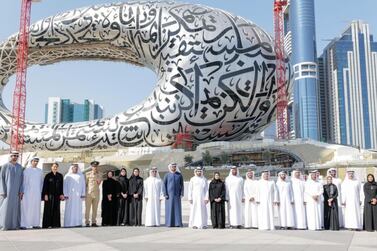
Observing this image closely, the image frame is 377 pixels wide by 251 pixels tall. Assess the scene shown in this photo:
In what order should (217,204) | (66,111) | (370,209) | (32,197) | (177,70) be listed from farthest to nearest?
(66,111) < (177,70) < (217,204) < (32,197) < (370,209)

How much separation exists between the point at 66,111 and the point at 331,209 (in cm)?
9893

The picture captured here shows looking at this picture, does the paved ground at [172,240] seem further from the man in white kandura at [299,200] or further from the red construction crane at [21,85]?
the red construction crane at [21,85]

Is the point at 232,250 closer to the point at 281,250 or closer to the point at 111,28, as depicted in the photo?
the point at 281,250

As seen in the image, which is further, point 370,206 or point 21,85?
point 21,85

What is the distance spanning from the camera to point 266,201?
1062 centimetres

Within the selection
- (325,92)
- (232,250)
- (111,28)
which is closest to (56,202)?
(232,250)

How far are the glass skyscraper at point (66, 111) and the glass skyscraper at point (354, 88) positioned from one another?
5640cm

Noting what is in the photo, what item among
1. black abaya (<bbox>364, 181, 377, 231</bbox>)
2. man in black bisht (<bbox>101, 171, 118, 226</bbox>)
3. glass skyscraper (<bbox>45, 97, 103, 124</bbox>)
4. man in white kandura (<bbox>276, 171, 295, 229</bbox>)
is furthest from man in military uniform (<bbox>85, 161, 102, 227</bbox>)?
glass skyscraper (<bbox>45, 97, 103, 124</bbox>)

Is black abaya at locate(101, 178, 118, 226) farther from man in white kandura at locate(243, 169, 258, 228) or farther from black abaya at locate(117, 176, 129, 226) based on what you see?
man in white kandura at locate(243, 169, 258, 228)

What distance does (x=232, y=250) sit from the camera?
6.88 metres

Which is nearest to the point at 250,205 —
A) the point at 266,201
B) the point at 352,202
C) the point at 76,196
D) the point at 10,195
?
the point at 266,201

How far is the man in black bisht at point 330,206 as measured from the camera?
10.5 meters

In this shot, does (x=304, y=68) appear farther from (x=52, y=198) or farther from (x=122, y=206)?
(x=52, y=198)

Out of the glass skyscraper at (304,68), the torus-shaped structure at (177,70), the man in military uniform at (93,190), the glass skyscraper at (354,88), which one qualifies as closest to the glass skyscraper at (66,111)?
the glass skyscraper at (304,68)
